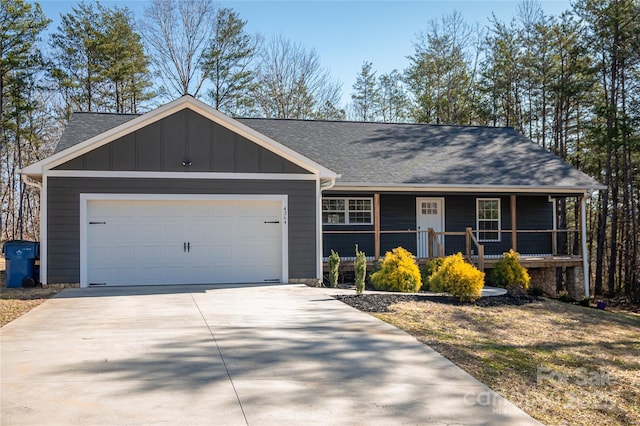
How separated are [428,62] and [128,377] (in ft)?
91.0

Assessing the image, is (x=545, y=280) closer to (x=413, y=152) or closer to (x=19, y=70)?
(x=413, y=152)

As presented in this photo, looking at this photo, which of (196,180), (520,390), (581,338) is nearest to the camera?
(520,390)

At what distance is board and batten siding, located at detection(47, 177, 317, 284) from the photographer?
1213 centimetres

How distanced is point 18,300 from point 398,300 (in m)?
7.00

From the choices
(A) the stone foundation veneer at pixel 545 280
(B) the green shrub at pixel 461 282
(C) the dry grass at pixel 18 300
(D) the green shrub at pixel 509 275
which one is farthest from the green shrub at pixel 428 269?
(C) the dry grass at pixel 18 300

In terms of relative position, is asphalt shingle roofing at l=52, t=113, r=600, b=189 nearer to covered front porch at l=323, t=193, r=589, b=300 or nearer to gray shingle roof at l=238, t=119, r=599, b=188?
gray shingle roof at l=238, t=119, r=599, b=188

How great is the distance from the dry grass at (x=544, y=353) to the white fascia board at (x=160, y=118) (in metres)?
4.81

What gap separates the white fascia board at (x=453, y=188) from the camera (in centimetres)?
1545

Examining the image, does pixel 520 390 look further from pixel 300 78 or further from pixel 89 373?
pixel 300 78

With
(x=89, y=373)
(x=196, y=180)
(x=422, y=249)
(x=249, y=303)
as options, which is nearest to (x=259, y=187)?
(x=196, y=180)

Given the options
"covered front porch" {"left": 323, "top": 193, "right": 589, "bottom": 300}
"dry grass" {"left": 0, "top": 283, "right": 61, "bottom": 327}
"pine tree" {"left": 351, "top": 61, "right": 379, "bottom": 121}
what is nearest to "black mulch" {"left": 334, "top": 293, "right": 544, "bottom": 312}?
"covered front porch" {"left": 323, "top": 193, "right": 589, "bottom": 300}

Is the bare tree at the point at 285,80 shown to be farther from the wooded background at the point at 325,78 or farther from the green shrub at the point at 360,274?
the green shrub at the point at 360,274

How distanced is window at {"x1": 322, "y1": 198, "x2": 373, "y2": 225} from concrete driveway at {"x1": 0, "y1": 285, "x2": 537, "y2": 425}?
835 centimetres

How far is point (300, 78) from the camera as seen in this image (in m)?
30.2
